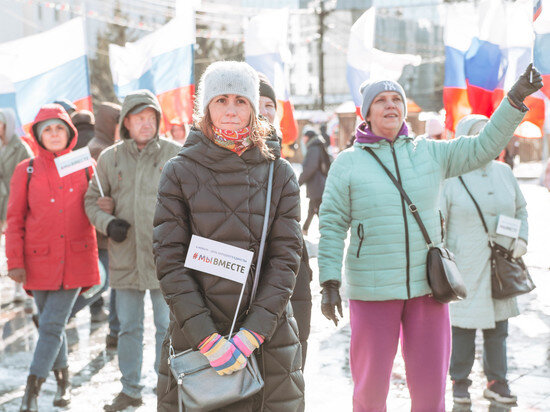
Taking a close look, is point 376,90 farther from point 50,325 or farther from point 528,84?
point 50,325

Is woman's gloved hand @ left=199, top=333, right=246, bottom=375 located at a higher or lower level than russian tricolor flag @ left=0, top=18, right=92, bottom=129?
lower

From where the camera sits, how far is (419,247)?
147 inches

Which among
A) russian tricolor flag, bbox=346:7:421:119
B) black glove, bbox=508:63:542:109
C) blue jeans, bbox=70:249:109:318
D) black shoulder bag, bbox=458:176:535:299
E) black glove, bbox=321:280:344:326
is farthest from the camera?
russian tricolor flag, bbox=346:7:421:119

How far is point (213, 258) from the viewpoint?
2.94 m

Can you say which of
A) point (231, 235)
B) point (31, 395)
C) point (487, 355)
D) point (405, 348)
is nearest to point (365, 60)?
point (487, 355)

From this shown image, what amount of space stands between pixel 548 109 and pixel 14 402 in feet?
12.6

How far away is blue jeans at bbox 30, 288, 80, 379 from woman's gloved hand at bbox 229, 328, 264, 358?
249cm

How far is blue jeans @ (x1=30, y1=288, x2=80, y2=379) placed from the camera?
196 inches

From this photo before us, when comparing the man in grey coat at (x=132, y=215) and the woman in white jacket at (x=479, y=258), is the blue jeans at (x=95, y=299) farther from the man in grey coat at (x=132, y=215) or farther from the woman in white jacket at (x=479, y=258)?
the woman in white jacket at (x=479, y=258)

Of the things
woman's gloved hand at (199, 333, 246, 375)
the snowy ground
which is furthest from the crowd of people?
the snowy ground

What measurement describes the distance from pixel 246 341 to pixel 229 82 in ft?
3.29

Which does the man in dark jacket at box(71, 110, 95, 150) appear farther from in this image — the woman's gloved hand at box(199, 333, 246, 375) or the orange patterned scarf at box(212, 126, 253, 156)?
the woman's gloved hand at box(199, 333, 246, 375)

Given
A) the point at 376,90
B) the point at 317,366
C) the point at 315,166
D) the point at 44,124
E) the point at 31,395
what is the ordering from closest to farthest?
the point at 376,90, the point at 31,395, the point at 44,124, the point at 317,366, the point at 315,166

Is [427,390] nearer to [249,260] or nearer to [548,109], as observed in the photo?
[249,260]
